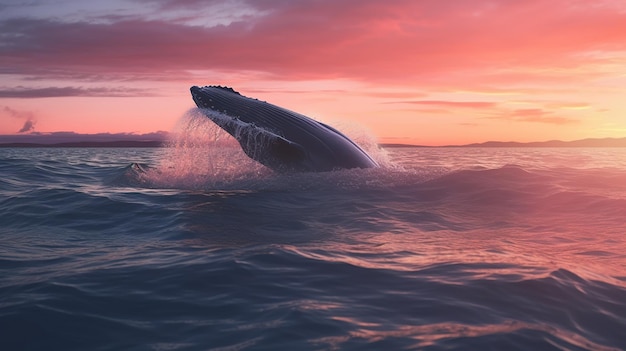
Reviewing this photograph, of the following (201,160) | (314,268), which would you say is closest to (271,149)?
(201,160)

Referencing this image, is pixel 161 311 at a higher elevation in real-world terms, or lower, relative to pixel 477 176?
lower

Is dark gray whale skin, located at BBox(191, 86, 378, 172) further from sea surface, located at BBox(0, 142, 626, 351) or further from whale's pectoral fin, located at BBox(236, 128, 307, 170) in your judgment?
sea surface, located at BBox(0, 142, 626, 351)

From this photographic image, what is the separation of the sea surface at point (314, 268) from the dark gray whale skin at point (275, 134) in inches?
14.8

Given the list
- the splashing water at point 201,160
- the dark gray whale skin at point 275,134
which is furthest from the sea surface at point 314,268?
the splashing water at point 201,160

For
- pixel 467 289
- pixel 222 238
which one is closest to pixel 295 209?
pixel 222 238

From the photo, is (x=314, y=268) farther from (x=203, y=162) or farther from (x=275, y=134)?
(x=203, y=162)

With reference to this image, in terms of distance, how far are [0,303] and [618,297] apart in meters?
6.09

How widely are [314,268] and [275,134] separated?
5.68 meters

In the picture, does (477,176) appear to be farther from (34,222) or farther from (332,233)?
(34,222)

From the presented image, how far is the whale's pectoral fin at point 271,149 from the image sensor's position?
1179 centimetres

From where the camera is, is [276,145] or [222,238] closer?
[222,238]

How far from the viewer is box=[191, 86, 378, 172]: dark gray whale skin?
12.0 m

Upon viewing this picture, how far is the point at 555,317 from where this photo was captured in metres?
5.19

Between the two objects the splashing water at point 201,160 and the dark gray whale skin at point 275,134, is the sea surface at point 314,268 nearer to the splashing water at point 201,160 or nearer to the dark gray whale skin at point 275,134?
the dark gray whale skin at point 275,134
